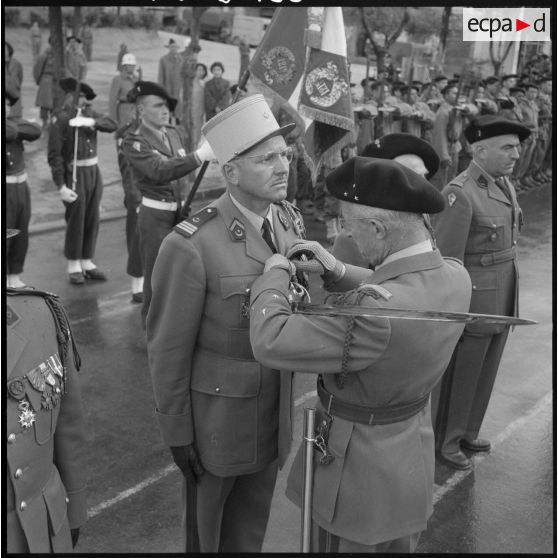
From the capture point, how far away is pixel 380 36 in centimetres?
3134

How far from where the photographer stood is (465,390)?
4.59 metres

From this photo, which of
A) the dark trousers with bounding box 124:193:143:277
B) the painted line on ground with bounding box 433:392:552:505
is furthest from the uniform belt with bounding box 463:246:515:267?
the dark trousers with bounding box 124:193:143:277

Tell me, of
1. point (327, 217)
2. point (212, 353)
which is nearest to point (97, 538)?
point (212, 353)

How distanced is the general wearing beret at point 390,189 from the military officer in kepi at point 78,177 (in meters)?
5.59

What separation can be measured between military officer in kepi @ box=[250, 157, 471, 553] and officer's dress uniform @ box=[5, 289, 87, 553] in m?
0.67

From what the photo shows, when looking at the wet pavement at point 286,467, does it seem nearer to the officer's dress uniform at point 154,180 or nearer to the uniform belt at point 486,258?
the officer's dress uniform at point 154,180

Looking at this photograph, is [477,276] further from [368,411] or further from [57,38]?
[57,38]

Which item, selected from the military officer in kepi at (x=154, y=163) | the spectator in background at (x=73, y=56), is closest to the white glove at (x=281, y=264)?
the military officer in kepi at (x=154, y=163)

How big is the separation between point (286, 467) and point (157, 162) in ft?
8.94

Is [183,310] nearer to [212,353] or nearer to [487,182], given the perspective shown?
[212,353]

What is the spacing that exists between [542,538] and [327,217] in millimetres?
7491

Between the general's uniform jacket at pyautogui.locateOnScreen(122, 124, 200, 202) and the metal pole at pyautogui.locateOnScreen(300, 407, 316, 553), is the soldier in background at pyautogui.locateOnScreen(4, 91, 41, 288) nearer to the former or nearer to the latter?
the general's uniform jacket at pyautogui.locateOnScreen(122, 124, 200, 202)

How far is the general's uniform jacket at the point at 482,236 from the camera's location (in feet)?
14.1

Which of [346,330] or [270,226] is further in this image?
[270,226]
